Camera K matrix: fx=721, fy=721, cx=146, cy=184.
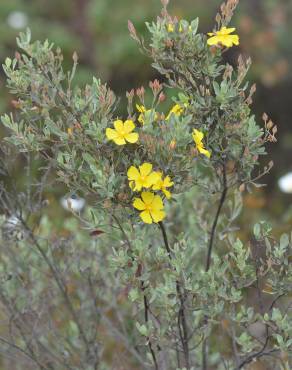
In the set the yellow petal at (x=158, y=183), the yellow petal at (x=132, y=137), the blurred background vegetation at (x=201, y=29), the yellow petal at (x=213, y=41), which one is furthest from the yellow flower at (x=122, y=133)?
the blurred background vegetation at (x=201, y=29)

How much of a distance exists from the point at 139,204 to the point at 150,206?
3 centimetres

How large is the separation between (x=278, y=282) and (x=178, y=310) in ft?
1.05

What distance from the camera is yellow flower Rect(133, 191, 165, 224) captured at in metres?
1.84

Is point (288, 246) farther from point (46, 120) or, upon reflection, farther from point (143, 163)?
point (46, 120)

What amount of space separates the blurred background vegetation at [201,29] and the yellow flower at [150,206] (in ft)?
13.8

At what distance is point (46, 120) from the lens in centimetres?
191

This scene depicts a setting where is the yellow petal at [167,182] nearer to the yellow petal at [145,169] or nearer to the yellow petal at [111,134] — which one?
the yellow petal at [145,169]

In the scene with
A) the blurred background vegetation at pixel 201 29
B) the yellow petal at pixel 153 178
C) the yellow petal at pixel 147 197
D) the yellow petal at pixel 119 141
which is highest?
the blurred background vegetation at pixel 201 29

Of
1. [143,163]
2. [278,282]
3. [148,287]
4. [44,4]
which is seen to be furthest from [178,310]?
[44,4]

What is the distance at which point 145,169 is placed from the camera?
1.82 m

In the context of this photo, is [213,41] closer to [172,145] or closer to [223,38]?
[223,38]

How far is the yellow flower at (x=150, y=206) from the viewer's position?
184 cm

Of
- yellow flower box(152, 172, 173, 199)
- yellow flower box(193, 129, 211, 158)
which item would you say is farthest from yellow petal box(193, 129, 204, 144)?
yellow flower box(152, 172, 173, 199)

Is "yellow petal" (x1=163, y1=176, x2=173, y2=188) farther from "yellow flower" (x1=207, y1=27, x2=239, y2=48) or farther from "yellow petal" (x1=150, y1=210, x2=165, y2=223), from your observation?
"yellow flower" (x1=207, y1=27, x2=239, y2=48)
